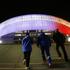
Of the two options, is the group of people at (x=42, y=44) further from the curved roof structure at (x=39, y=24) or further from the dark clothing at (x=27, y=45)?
the curved roof structure at (x=39, y=24)

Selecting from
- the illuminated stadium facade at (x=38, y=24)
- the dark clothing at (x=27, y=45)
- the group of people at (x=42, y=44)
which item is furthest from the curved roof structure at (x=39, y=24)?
the dark clothing at (x=27, y=45)

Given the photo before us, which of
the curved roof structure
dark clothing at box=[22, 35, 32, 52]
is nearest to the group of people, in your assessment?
dark clothing at box=[22, 35, 32, 52]

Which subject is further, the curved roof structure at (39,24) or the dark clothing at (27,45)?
the curved roof structure at (39,24)

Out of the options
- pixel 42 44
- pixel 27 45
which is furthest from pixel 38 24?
pixel 27 45

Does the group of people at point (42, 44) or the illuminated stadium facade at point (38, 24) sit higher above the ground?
the illuminated stadium facade at point (38, 24)

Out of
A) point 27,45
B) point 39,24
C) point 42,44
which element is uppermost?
point 39,24

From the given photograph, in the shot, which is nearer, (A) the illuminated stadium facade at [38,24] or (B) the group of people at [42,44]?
(B) the group of people at [42,44]

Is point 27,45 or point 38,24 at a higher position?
point 38,24

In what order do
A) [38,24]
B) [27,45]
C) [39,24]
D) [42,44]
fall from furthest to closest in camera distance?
[38,24] → [39,24] → [42,44] → [27,45]

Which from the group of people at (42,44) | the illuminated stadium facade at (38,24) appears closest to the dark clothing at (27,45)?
the group of people at (42,44)

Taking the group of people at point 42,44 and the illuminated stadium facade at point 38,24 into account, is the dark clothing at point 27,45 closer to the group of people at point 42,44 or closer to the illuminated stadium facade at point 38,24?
the group of people at point 42,44

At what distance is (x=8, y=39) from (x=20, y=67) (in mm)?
24915

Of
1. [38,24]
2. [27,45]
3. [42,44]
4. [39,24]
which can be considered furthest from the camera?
[38,24]

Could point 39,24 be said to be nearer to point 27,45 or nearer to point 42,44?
point 42,44
